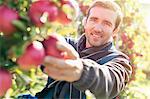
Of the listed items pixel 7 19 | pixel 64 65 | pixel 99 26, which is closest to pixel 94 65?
pixel 64 65

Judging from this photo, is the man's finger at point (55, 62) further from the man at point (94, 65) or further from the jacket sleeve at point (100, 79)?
the jacket sleeve at point (100, 79)

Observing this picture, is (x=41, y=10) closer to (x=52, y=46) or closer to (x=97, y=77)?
(x=52, y=46)

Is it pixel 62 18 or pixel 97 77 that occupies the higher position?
pixel 62 18

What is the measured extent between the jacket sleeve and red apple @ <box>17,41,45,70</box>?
10.5 inches

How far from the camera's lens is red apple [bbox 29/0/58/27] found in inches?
42.6

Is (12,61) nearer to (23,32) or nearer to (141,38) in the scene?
(23,32)

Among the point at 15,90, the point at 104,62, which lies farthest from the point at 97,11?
the point at 15,90

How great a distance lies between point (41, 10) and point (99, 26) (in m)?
1.18

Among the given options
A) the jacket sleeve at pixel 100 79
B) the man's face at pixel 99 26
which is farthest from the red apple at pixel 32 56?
the man's face at pixel 99 26

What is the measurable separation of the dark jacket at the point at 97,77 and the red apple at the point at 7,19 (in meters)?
0.33

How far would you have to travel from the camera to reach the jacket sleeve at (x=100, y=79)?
4.47ft

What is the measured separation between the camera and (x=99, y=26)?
7.40ft

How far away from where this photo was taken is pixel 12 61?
1.14 meters

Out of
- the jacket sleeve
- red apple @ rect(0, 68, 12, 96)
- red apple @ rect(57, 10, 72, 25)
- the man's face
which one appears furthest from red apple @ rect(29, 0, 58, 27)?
the man's face
